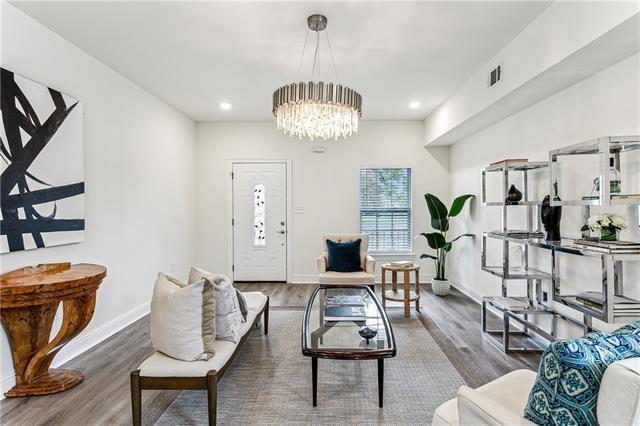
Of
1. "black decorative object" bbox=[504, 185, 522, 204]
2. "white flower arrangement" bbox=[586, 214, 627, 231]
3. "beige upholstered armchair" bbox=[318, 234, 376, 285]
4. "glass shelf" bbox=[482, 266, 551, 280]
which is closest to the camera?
"white flower arrangement" bbox=[586, 214, 627, 231]

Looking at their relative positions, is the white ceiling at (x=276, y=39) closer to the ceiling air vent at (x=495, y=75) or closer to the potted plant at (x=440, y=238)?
the ceiling air vent at (x=495, y=75)

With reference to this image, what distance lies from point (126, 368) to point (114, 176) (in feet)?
6.41

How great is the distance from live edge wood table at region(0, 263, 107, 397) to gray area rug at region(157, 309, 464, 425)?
3.23 ft

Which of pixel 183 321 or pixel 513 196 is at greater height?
pixel 513 196

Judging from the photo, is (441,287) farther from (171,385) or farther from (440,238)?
(171,385)

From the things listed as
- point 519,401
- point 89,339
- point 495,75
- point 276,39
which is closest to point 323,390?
point 519,401

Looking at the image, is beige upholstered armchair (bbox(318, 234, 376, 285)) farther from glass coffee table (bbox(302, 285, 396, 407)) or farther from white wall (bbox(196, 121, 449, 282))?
white wall (bbox(196, 121, 449, 282))

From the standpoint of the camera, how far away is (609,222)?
7.16 feet

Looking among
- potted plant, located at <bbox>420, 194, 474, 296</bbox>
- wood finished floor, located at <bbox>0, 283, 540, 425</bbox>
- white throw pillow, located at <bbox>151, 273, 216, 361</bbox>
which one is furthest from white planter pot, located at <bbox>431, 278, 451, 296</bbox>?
white throw pillow, located at <bbox>151, 273, 216, 361</bbox>

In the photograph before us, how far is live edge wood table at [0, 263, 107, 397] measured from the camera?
2.20 metres

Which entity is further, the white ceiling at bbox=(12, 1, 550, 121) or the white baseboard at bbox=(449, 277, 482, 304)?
the white baseboard at bbox=(449, 277, 482, 304)

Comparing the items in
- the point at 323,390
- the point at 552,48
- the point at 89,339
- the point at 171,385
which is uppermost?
the point at 552,48

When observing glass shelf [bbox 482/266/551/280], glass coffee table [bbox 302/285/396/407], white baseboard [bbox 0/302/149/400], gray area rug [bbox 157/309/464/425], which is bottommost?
gray area rug [bbox 157/309/464/425]

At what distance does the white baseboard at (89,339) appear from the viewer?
7.95ft
